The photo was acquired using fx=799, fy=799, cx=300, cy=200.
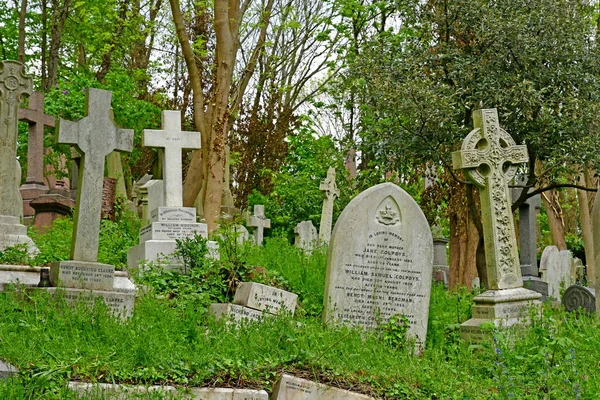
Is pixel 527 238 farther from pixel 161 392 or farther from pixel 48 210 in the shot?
pixel 161 392

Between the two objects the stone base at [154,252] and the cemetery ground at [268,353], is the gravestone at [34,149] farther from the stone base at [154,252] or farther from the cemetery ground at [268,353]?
the cemetery ground at [268,353]

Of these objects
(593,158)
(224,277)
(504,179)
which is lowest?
(224,277)

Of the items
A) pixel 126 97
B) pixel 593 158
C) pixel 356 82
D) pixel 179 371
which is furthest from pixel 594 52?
pixel 126 97

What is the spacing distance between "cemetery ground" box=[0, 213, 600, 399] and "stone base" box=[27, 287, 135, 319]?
12cm

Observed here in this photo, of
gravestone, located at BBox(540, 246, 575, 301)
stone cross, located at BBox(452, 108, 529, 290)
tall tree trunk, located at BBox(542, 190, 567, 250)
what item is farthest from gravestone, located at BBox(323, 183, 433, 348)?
tall tree trunk, located at BBox(542, 190, 567, 250)

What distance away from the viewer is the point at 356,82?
16.7 meters

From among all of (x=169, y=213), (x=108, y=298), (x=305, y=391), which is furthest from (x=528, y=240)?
(x=305, y=391)

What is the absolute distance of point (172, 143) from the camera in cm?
1257

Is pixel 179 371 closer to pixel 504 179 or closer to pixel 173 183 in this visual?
pixel 504 179

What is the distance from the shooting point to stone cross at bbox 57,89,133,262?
8.14m

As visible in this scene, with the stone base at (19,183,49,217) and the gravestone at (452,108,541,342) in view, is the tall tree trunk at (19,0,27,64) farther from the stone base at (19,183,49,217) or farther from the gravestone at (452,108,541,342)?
the gravestone at (452,108,541,342)

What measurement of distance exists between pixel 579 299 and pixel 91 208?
6.94m

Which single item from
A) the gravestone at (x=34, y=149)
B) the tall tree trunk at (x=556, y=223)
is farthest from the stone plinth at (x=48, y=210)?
the tall tree trunk at (x=556, y=223)

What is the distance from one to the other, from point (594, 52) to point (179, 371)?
1055 cm
